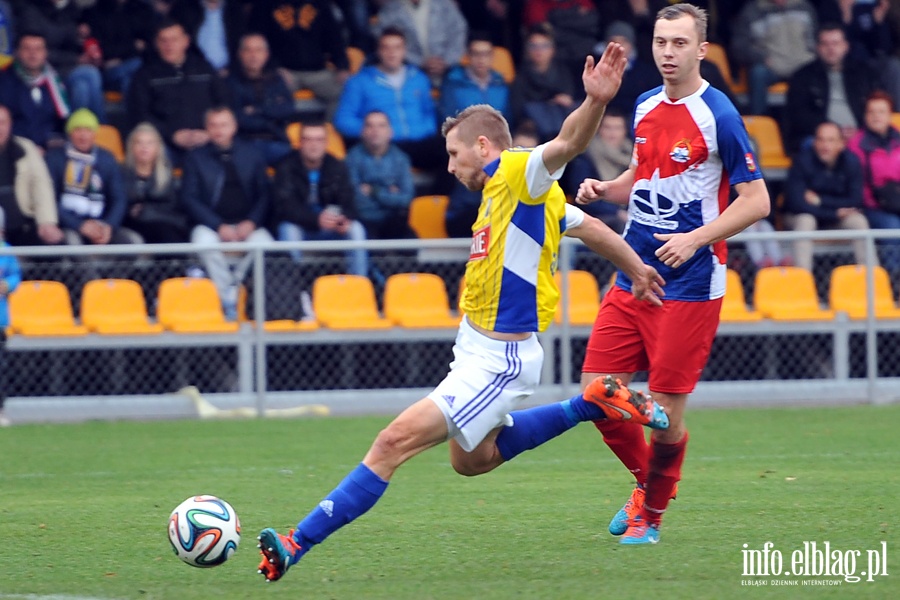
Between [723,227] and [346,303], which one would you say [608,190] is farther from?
[346,303]

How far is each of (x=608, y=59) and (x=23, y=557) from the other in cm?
295

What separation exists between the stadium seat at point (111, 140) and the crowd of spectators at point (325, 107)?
150 millimetres

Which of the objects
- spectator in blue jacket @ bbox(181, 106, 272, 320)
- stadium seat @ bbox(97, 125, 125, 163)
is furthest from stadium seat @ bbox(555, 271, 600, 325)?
stadium seat @ bbox(97, 125, 125, 163)

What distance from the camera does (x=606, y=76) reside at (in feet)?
15.6

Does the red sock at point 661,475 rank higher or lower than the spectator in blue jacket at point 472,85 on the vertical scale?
lower

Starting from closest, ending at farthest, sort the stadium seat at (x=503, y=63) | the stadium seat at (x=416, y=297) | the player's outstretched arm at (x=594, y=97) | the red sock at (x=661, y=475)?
the player's outstretched arm at (x=594, y=97)
the red sock at (x=661, y=475)
the stadium seat at (x=416, y=297)
the stadium seat at (x=503, y=63)

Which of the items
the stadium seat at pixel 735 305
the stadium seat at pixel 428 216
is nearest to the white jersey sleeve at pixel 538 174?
the stadium seat at pixel 735 305

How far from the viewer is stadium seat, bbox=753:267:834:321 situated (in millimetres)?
11156

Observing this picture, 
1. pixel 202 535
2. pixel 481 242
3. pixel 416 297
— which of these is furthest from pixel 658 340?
pixel 416 297

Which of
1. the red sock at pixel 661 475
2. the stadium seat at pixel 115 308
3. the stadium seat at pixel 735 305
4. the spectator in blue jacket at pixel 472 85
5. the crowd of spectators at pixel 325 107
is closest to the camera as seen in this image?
the red sock at pixel 661 475

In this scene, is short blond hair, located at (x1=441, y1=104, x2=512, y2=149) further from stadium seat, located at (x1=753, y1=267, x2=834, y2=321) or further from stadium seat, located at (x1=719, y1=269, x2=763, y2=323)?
stadium seat, located at (x1=753, y1=267, x2=834, y2=321)

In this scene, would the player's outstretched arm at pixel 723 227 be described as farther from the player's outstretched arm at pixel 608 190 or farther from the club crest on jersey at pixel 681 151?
the player's outstretched arm at pixel 608 190

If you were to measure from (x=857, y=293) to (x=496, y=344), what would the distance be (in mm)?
6668

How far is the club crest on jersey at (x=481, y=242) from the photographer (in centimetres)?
516
